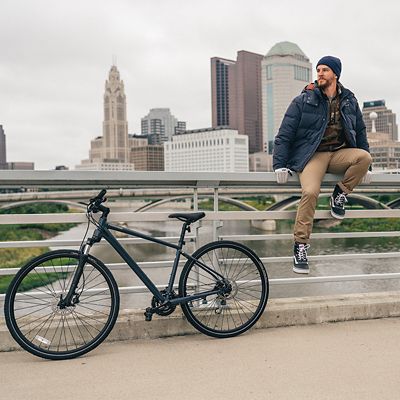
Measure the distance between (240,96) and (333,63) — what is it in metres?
140

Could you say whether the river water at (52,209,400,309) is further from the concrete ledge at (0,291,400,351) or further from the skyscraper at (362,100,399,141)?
the skyscraper at (362,100,399,141)

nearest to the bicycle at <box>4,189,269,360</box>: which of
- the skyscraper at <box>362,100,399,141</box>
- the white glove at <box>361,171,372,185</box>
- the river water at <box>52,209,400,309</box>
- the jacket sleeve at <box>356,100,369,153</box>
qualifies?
the white glove at <box>361,171,372,185</box>

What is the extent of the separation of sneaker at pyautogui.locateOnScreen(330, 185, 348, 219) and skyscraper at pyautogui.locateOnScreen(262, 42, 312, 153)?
112917mm

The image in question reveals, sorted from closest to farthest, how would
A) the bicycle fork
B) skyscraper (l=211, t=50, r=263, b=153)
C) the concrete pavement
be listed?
the concrete pavement < the bicycle fork < skyscraper (l=211, t=50, r=263, b=153)

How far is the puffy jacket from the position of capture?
3162 millimetres

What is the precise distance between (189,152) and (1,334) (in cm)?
8934

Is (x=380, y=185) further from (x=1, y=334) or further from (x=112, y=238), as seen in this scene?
(x=1, y=334)

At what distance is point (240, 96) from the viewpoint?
140 metres

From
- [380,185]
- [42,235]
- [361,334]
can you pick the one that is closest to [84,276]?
[361,334]

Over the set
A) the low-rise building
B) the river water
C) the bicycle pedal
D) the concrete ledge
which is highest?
the low-rise building

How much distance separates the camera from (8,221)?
2.92 m

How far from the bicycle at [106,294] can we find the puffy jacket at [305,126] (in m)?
0.65

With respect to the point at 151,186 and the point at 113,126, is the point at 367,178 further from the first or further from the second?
the point at 113,126

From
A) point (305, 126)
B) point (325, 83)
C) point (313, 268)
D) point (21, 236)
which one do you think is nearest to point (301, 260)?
point (305, 126)
